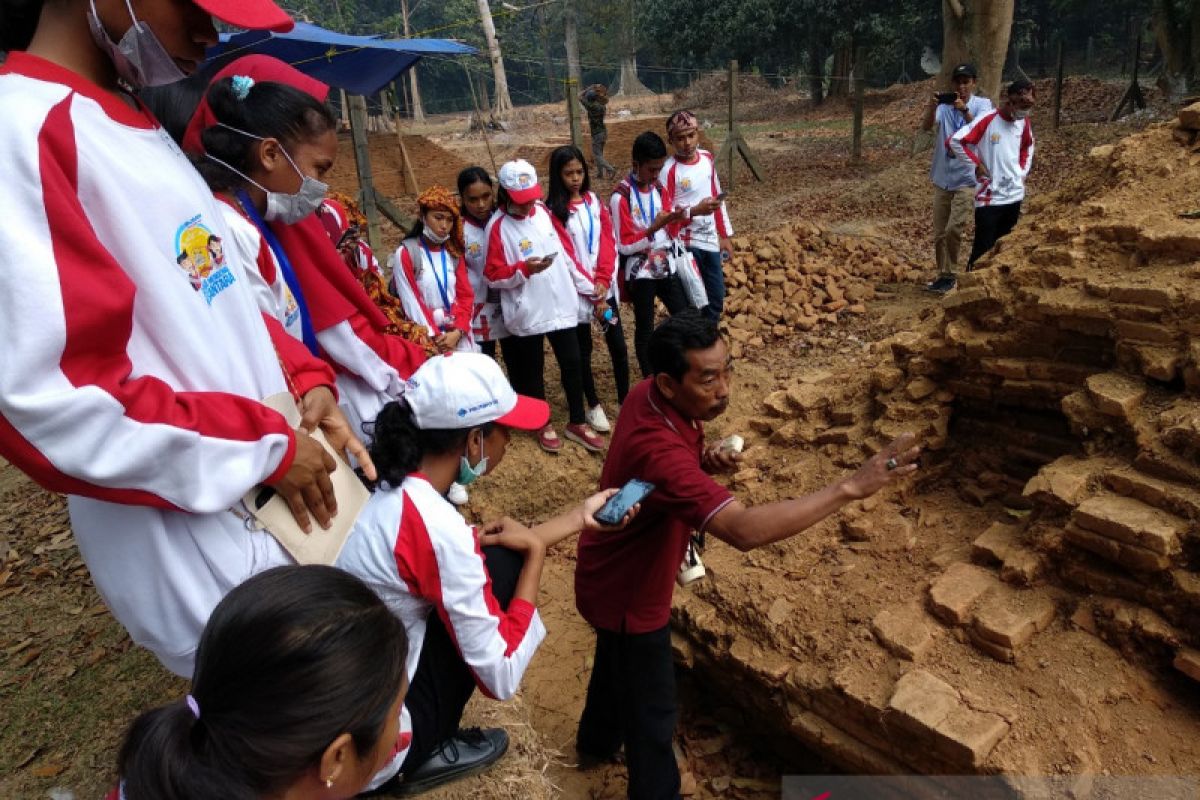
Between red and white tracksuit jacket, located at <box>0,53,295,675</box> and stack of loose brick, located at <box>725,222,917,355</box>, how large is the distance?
223 inches

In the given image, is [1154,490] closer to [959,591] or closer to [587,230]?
[959,591]

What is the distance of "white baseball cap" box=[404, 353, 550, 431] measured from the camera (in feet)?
7.03

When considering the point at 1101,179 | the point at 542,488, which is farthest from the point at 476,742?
the point at 1101,179

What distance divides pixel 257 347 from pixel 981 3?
1285 centimetres

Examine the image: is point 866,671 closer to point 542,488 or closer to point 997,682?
point 997,682

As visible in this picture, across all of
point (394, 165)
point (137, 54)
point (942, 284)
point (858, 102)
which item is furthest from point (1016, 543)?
point (394, 165)

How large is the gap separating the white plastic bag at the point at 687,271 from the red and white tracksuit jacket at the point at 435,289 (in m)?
1.60

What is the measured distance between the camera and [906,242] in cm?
919

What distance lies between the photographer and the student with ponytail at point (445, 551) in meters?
2.04

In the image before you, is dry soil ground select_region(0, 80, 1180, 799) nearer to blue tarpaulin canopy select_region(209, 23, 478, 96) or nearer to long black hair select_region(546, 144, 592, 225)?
long black hair select_region(546, 144, 592, 225)

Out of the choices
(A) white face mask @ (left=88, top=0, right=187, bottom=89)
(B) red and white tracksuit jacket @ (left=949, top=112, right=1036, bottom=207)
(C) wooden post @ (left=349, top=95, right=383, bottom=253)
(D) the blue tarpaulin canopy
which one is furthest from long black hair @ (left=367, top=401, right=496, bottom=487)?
(C) wooden post @ (left=349, top=95, right=383, bottom=253)

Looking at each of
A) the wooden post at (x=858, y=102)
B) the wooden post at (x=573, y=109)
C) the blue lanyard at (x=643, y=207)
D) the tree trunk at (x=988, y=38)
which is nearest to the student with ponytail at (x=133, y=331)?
the blue lanyard at (x=643, y=207)

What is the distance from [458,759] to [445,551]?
0.97 m

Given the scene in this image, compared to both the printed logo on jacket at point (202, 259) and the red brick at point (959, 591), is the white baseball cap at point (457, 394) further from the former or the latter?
the red brick at point (959, 591)
